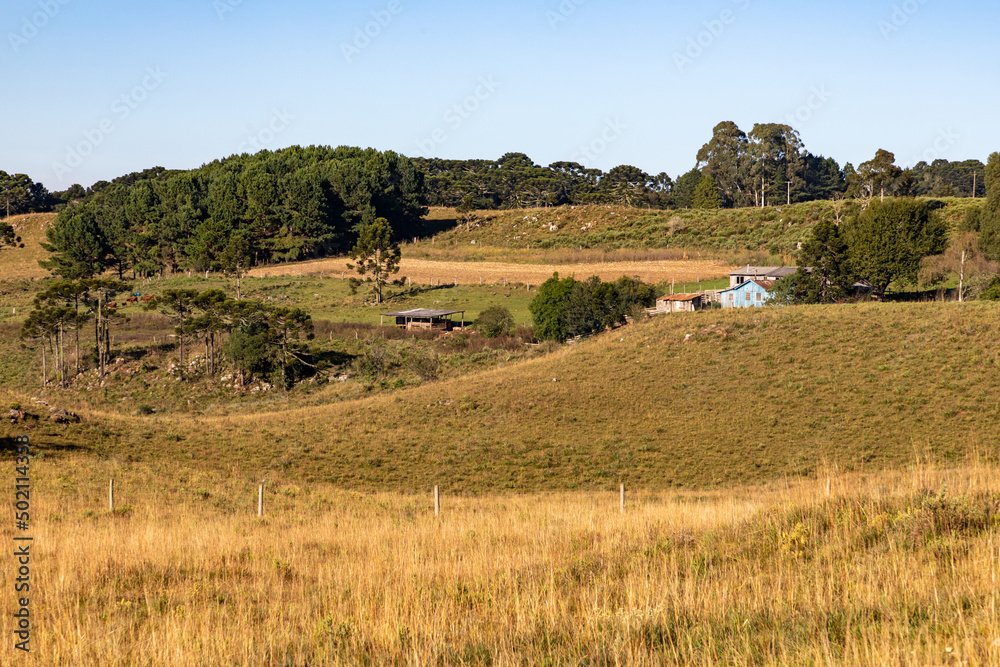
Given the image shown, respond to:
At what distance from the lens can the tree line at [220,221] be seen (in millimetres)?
118062

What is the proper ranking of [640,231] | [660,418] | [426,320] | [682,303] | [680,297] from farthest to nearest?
[640,231]
[426,320]
[680,297]
[682,303]
[660,418]

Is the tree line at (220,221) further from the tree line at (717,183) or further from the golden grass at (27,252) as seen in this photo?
the tree line at (717,183)

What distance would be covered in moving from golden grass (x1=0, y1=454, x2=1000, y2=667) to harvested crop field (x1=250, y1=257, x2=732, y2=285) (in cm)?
8273

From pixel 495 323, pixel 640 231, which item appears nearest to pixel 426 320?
pixel 495 323

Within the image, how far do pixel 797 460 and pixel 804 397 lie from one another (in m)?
11.9

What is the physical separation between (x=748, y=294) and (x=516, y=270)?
3905 centimetres

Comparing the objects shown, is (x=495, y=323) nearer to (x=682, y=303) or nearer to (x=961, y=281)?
(x=682, y=303)

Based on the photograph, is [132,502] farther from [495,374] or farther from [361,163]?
[361,163]

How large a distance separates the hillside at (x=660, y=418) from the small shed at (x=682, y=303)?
547 inches

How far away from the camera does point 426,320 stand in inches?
3233

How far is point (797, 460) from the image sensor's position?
117 feet

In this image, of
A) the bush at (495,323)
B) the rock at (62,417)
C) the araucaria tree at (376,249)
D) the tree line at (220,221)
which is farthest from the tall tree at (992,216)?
the tree line at (220,221)

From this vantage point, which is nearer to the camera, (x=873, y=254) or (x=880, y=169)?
(x=873, y=254)

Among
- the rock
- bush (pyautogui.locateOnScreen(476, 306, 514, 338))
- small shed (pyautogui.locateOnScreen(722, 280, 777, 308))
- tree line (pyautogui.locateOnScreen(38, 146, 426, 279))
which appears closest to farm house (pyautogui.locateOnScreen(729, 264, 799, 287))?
small shed (pyautogui.locateOnScreen(722, 280, 777, 308))
